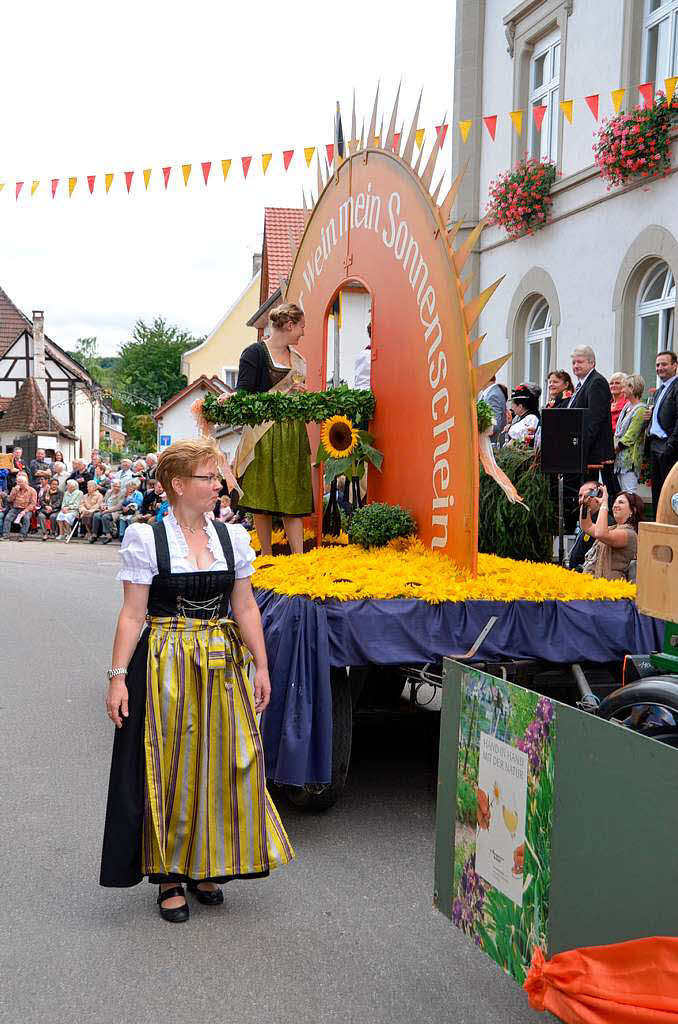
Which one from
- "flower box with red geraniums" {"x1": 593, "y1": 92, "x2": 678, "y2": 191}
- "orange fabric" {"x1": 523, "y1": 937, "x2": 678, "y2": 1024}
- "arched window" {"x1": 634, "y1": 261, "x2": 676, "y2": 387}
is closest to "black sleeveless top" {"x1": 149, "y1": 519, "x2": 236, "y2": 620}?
"orange fabric" {"x1": 523, "y1": 937, "x2": 678, "y2": 1024}

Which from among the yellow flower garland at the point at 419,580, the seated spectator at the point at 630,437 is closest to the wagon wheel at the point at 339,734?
the yellow flower garland at the point at 419,580

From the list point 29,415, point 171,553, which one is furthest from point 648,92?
point 29,415

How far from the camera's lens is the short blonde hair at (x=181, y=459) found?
381 cm

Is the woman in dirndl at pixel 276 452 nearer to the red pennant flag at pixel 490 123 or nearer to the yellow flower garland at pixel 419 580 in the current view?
the yellow flower garland at pixel 419 580

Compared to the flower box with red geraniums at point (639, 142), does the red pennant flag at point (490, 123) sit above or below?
above

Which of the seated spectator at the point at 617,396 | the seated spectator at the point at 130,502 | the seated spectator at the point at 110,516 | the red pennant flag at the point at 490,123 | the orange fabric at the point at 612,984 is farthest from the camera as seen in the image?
the seated spectator at the point at 110,516

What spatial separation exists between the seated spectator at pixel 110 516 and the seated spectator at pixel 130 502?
0.15 meters

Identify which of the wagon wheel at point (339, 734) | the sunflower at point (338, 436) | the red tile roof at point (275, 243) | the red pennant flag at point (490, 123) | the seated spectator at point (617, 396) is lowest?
the wagon wheel at point (339, 734)

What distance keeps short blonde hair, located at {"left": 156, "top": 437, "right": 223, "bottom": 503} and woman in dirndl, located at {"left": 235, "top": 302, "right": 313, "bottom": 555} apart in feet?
8.28

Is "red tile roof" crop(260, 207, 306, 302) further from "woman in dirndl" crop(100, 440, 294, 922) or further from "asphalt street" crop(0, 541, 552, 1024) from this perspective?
"woman in dirndl" crop(100, 440, 294, 922)

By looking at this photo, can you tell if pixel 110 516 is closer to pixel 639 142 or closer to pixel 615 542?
pixel 639 142

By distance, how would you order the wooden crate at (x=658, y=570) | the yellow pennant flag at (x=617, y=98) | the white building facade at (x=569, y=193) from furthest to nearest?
the white building facade at (x=569, y=193) → the yellow pennant flag at (x=617, y=98) → the wooden crate at (x=658, y=570)

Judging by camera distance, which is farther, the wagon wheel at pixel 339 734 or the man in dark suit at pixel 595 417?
the man in dark suit at pixel 595 417

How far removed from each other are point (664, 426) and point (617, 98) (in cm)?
507
